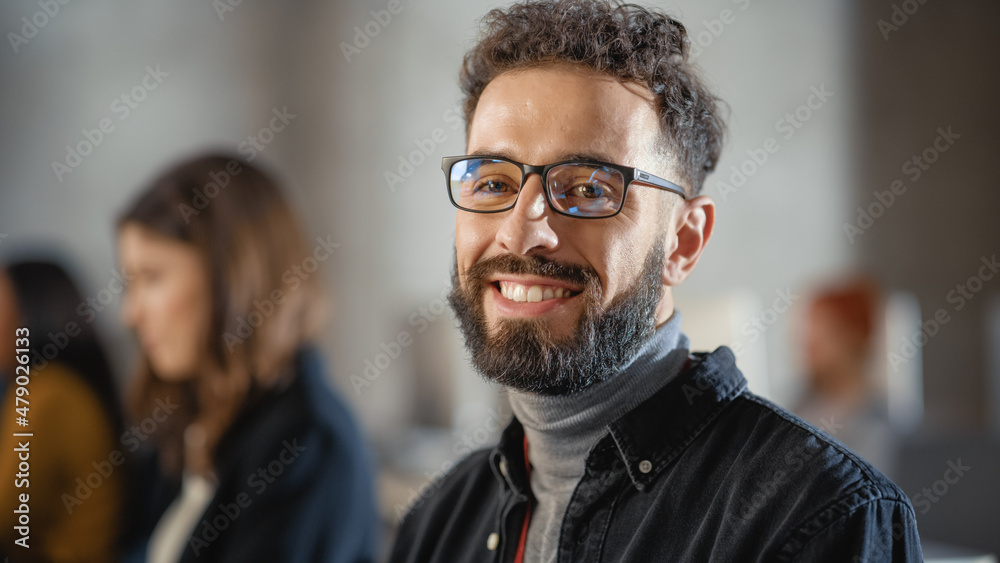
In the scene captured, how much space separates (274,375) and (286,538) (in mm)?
430

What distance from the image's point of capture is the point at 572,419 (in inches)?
48.6

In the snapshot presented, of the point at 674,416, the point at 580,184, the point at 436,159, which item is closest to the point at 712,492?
the point at 674,416

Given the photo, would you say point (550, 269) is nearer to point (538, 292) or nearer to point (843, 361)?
point (538, 292)

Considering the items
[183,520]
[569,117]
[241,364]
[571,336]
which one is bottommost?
[183,520]

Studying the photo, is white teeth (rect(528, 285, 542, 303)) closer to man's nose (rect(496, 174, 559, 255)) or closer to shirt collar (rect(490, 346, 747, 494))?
man's nose (rect(496, 174, 559, 255))

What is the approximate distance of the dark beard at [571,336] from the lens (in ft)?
3.82

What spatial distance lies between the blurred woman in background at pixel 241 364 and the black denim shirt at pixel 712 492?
0.56m

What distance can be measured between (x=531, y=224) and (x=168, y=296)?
127cm

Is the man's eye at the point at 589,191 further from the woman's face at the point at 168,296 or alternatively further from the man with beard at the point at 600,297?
the woman's face at the point at 168,296

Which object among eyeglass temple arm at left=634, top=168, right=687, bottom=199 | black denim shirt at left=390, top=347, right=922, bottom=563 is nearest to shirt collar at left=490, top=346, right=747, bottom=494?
black denim shirt at left=390, top=347, right=922, bottom=563

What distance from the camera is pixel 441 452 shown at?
4398mm

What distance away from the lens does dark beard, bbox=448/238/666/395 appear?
117cm

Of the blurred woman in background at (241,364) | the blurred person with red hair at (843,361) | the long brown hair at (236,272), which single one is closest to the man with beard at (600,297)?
the blurred woman in background at (241,364)

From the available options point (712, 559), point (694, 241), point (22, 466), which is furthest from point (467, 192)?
point (22, 466)
